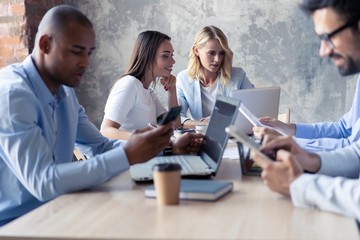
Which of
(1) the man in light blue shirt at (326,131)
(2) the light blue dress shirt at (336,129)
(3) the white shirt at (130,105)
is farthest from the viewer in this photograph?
(3) the white shirt at (130,105)

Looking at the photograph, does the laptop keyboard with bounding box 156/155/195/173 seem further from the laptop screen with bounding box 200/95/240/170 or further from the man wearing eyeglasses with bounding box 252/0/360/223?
the man wearing eyeglasses with bounding box 252/0/360/223

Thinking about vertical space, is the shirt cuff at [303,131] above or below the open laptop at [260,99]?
below

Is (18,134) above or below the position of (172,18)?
below

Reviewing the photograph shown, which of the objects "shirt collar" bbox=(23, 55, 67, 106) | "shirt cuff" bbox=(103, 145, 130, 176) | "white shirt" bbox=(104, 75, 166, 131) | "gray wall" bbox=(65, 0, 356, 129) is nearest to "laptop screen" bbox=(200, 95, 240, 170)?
"shirt cuff" bbox=(103, 145, 130, 176)

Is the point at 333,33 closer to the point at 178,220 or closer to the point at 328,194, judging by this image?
the point at 328,194

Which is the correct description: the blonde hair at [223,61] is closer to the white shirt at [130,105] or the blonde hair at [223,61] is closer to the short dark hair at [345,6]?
the white shirt at [130,105]

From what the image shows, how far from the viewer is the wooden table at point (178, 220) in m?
1.09

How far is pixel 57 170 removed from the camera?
1.46m

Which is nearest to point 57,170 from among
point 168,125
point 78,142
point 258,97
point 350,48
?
point 168,125

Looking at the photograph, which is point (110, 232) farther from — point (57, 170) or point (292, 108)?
point (292, 108)

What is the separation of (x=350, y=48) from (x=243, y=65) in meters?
2.93

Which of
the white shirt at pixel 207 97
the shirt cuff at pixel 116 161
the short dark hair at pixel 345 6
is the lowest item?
the white shirt at pixel 207 97

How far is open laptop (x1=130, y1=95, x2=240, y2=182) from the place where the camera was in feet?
5.18

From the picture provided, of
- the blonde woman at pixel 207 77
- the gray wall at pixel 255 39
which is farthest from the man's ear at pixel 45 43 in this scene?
the gray wall at pixel 255 39
